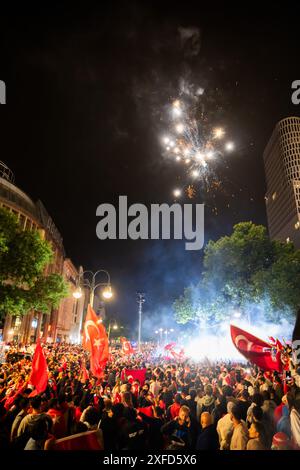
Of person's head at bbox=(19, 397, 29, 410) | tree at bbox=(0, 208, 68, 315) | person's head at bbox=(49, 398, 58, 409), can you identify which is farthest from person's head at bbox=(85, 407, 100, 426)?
tree at bbox=(0, 208, 68, 315)

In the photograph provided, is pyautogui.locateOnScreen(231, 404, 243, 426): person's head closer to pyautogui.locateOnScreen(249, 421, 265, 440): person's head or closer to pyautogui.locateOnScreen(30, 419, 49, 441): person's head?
pyautogui.locateOnScreen(249, 421, 265, 440): person's head

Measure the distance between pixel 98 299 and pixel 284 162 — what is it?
10446 cm

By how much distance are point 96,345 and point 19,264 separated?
12444 mm

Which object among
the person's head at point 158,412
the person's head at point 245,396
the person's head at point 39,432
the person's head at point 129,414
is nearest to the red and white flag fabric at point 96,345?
the person's head at point 158,412

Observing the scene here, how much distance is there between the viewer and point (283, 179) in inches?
4429

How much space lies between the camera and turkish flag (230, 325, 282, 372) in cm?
865

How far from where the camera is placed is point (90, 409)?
5.84 m

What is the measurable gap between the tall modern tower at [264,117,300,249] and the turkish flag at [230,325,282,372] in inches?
3906

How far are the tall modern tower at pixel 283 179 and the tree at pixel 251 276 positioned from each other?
75399 millimetres

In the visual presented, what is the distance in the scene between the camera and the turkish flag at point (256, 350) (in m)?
8.65

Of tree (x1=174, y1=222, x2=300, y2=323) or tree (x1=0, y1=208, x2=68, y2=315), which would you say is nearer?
tree (x1=0, y1=208, x2=68, y2=315)

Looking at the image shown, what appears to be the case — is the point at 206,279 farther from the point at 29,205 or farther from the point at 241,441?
the point at 29,205

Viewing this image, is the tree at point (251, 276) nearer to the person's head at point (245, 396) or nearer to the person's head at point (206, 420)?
the person's head at point (245, 396)
